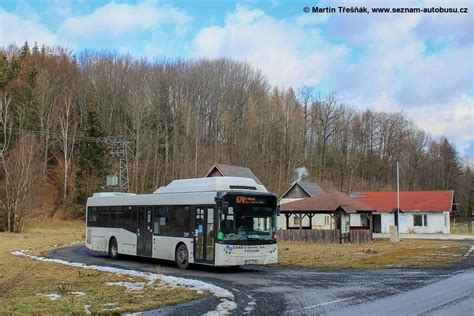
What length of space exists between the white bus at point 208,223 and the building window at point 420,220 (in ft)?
149

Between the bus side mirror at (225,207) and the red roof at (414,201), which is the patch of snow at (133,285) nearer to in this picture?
the bus side mirror at (225,207)

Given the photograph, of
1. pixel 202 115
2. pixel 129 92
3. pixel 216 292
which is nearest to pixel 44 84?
pixel 129 92

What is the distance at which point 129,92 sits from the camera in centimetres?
7556

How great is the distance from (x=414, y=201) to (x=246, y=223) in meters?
48.8

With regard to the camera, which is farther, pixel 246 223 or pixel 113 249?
pixel 113 249

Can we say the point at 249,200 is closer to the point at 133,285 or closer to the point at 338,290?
the point at 133,285

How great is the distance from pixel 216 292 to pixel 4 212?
42040mm

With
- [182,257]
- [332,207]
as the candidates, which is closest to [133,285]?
[182,257]

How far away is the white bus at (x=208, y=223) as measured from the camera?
19.0 m

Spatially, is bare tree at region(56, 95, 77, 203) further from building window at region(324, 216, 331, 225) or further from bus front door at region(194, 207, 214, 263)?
bus front door at region(194, 207, 214, 263)

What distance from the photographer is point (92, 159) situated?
68.2m

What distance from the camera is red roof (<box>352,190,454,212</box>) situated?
60.7m

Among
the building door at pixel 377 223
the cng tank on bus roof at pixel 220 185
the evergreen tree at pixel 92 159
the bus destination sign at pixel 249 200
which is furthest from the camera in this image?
the evergreen tree at pixel 92 159

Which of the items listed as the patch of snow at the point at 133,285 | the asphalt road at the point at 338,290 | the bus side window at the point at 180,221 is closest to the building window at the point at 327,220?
the asphalt road at the point at 338,290
